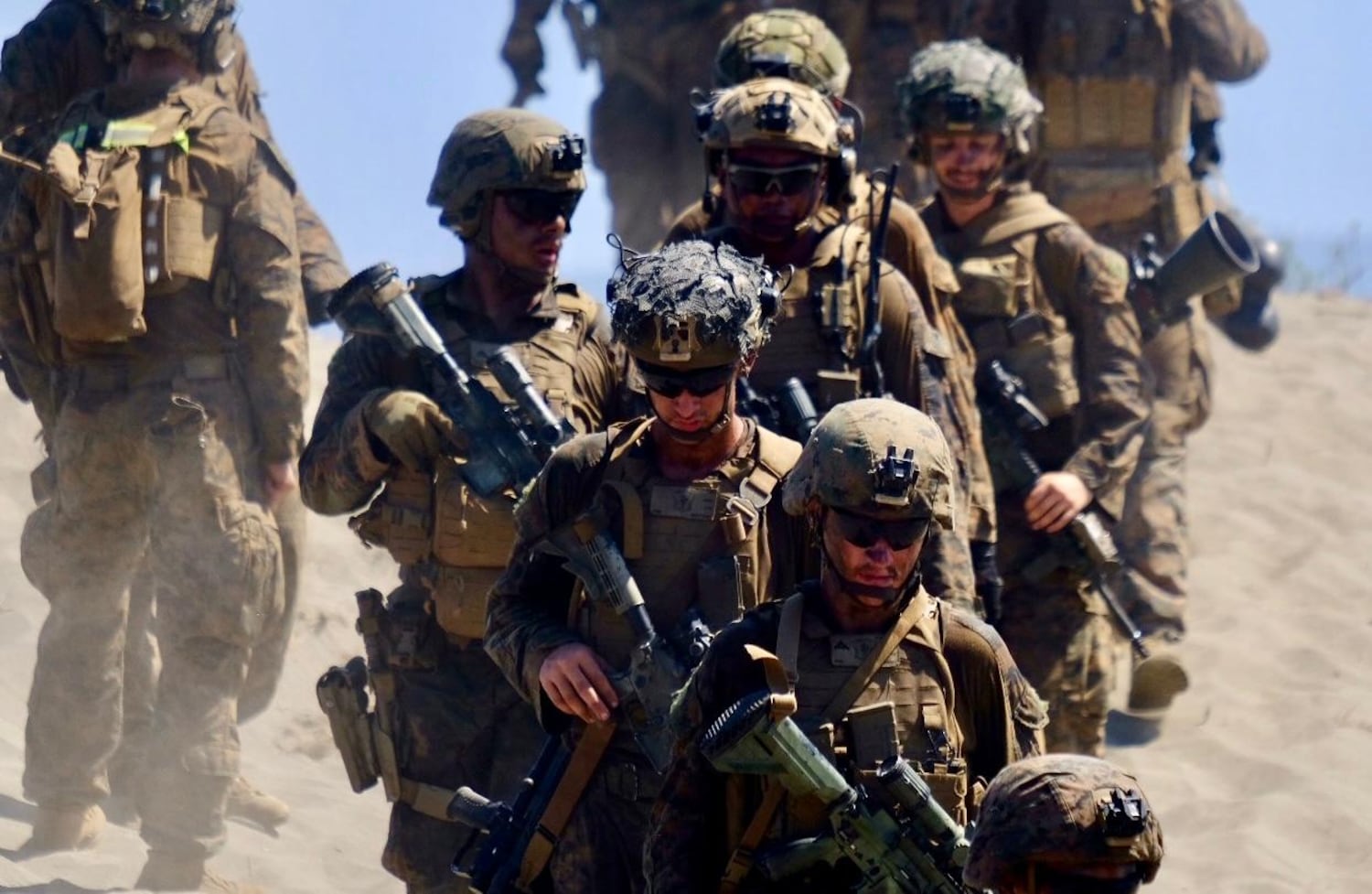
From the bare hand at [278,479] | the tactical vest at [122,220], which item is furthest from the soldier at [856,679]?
the bare hand at [278,479]

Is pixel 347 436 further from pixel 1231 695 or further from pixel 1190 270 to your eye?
pixel 1231 695

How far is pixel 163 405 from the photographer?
366 inches

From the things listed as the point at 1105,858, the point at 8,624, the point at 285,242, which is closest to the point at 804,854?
the point at 1105,858

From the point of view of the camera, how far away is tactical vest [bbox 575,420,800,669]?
6.07 m

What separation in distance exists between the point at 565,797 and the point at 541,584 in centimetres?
43

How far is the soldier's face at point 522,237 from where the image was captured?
746 centimetres

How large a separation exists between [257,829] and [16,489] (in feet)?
10.0

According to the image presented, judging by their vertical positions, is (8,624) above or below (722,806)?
below

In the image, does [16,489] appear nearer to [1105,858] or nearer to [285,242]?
[285,242]

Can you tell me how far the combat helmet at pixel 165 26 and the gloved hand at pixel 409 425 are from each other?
2.43 meters

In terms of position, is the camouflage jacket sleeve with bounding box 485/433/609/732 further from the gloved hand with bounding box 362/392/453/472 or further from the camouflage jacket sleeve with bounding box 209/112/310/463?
the camouflage jacket sleeve with bounding box 209/112/310/463

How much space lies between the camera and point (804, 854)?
206 inches

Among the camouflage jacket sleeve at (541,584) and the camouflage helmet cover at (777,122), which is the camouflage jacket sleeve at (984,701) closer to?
the camouflage jacket sleeve at (541,584)

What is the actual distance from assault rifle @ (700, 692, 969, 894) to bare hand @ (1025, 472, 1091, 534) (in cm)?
319
